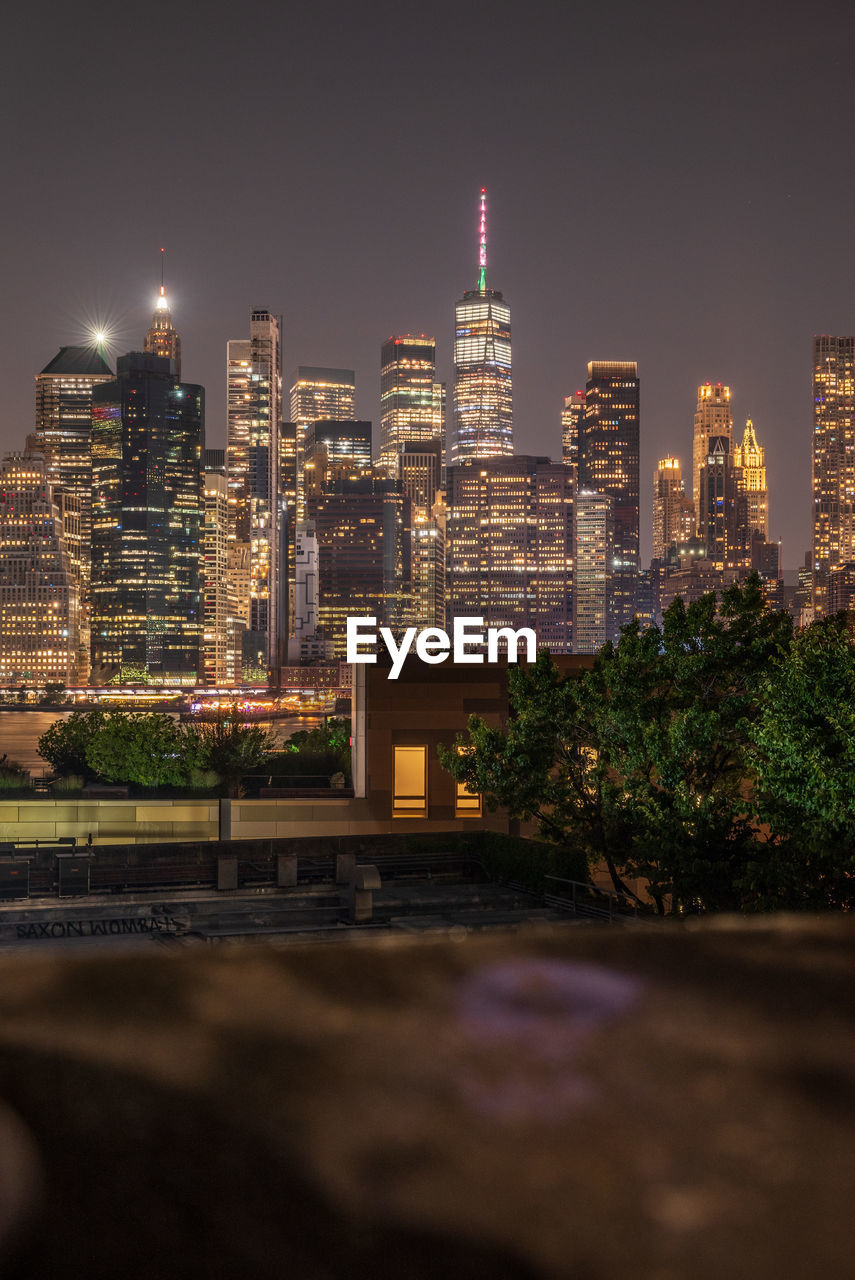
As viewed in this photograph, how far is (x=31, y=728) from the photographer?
4958 inches

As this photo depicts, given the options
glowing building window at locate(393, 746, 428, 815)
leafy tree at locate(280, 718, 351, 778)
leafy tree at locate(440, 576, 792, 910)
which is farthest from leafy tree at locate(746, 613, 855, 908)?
leafy tree at locate(280, 718, 351, 778)

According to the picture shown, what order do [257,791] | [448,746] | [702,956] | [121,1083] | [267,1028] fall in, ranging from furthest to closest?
[257,791]
[448,746]
[702,956]
[267,1028]
[121,1083]

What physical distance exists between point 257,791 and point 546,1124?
98.3 feet

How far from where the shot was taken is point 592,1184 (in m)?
1.44

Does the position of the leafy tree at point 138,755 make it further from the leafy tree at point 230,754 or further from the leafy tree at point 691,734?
the leafy tree at point 691,734

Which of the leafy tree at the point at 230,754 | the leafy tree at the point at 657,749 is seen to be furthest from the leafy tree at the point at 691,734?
the leafy tree at the point at 230,754

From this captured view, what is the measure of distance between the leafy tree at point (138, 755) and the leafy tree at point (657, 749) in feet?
56.1

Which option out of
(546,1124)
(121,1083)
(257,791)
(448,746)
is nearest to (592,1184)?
(546,1124)

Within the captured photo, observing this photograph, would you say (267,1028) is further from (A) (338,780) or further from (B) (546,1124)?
(A) (338,780)

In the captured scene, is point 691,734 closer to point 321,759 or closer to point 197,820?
point 197,820

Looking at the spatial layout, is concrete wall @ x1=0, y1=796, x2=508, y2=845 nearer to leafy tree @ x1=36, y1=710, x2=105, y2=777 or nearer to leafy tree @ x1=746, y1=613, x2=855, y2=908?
leafy tree @ x1=36, y1=710, x2=105, y2=777

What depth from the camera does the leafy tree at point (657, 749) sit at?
595 inches

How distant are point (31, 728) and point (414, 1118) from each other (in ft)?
438

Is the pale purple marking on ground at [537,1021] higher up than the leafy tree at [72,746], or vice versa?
the pale purple marking on ground at [537,1021]
